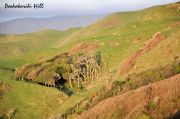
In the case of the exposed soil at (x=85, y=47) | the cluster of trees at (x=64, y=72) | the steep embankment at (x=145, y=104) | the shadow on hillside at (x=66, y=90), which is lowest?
the shadow on hillside at (x=66, y=90)

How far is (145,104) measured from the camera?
14.7 m

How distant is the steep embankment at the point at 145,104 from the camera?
13.7 meters

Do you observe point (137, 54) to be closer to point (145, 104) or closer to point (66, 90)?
point (66, 90)

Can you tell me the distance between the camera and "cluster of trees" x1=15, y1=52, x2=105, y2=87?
167 ft

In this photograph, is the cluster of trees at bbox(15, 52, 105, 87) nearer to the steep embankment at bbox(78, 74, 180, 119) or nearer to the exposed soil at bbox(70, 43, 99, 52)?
the exposed soil at bbox(70, 43, 99, 52)

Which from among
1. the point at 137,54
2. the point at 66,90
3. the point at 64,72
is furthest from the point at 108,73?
the point at 64,72

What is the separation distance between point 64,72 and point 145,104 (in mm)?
39189

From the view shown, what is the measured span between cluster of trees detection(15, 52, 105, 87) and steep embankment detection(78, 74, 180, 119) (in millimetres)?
32376

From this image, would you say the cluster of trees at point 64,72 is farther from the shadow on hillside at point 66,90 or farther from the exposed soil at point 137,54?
the exposed soil at point 137,54

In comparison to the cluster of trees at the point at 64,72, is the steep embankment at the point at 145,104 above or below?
above

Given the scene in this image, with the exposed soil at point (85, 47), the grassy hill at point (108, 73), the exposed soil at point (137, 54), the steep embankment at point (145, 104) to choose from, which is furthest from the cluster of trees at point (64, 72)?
the steep embankment at point (145, 104)

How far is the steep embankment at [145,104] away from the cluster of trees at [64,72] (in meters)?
32.4

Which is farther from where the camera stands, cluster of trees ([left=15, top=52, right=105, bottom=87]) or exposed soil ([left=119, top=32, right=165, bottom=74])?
cluster of trees ([left=15, top=52, right=105, bottom=87])

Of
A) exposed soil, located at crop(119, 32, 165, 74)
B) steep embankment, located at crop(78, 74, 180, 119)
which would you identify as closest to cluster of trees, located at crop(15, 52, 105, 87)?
exposed soil, located at crop(119, 32, 165, 74)
